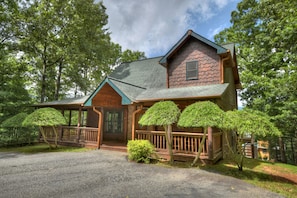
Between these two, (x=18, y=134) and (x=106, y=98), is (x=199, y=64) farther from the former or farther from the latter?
(x=18, y=134)

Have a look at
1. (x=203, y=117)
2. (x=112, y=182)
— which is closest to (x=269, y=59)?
(x=203, y=117)

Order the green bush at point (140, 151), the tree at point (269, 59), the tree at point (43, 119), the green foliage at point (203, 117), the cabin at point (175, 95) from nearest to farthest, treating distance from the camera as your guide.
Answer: the green foliage at point (203, 117) < the green bush at point (140, 151) < the cabin at point (175, 95) < the tree at point (43, 119) < the tree at point (269, 59)

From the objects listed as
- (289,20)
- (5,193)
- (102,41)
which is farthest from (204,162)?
(102,41)

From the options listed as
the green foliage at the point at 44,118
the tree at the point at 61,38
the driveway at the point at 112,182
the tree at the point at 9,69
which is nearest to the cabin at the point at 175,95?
the green foliage at the point at 44,118

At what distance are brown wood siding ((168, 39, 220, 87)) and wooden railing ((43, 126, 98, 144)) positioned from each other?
628cm

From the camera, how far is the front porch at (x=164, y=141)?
7.39m

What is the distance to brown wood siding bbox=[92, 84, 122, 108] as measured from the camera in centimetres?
1008

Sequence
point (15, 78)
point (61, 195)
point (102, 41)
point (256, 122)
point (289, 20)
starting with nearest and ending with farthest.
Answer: point (61, 195), point (256, 122), point (289, 20), point (15, 78), point (102, 41)

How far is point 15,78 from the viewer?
1404 centimetres

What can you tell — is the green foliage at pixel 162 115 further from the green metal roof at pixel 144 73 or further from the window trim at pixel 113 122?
the window trim at pixel 113 122

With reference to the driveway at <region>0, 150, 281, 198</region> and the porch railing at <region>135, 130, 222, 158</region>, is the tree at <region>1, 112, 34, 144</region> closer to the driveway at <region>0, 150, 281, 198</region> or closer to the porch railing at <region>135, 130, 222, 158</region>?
the driveway at <region>0, 150, 281, 198</region>

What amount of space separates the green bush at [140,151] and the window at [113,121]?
16.6ft

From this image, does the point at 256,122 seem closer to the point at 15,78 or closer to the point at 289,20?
the point at 289,20

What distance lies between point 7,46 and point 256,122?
753 inches
